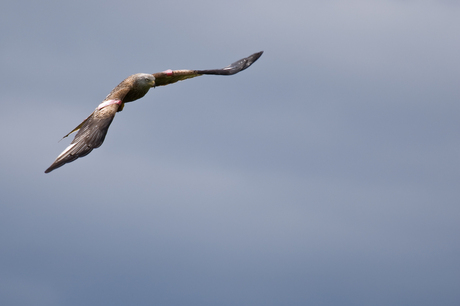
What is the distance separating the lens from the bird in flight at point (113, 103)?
22.7 metres

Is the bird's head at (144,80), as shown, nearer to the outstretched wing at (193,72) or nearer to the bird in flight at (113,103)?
the bird in flight at (113,103)

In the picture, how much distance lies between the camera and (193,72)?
31.5 meters

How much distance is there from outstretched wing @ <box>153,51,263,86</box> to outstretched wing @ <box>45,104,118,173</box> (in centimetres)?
538

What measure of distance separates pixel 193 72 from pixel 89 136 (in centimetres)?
924

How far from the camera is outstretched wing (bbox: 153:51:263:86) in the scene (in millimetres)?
30781

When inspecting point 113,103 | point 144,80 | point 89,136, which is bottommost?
point 89,136

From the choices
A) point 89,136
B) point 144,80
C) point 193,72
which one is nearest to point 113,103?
point 144,80

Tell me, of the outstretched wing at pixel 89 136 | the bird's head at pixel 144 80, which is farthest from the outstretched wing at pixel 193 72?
the outstretched wing at pixel 89 136

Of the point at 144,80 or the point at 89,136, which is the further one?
the point at 144,80

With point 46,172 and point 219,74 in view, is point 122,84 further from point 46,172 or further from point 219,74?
point 46,172

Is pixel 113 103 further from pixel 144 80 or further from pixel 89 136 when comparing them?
pixel 89 136

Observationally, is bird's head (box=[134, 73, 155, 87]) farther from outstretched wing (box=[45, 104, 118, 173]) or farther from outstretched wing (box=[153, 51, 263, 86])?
outstretched wing (box=[45, 104, 118, 173])

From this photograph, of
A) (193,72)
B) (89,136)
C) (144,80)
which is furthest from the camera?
(193,72)

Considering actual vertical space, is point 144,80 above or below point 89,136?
above
